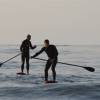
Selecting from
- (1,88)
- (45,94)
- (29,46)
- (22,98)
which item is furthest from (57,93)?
(29,46)

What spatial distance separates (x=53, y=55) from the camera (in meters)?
16.8

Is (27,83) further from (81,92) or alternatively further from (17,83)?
(81,92)

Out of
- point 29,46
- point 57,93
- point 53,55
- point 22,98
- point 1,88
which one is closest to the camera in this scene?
point 22,98

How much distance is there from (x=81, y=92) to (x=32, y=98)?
78.4 inches

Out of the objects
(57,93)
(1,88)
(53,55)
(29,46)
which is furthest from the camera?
(29,46)

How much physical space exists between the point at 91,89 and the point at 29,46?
6.27 metres

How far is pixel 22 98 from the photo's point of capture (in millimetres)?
13453

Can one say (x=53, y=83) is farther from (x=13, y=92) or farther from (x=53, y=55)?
(x=13, y=92)

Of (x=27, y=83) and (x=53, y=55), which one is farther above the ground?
(x=53, y=55)

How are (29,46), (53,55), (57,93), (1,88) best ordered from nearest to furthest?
(57,93) → (1,88) → (53,55) → (29,46)

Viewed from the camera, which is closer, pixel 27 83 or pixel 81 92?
pixel 81 92

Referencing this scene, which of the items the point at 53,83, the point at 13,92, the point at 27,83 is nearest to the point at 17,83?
the point at 27,83

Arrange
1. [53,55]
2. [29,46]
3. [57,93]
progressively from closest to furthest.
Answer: [57,93], [53,55], [29,46]

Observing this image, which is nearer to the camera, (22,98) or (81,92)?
(22,98)
